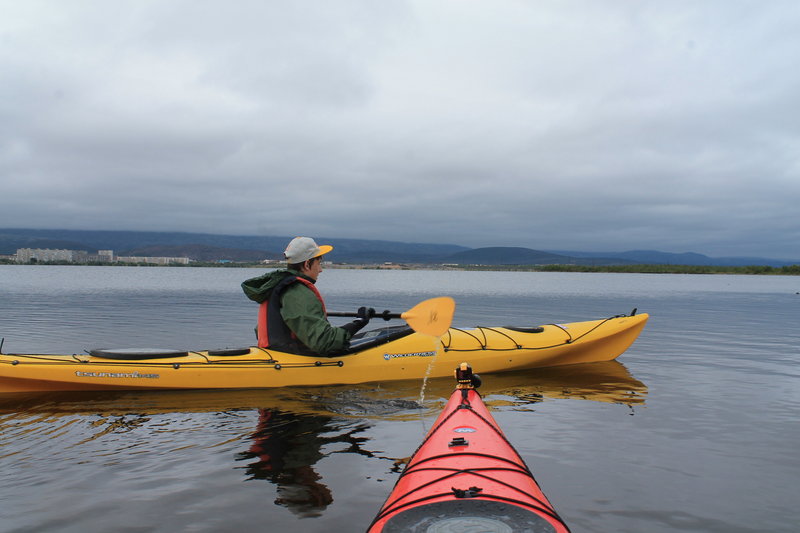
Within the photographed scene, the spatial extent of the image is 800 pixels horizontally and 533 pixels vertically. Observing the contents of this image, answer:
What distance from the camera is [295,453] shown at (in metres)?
5.31

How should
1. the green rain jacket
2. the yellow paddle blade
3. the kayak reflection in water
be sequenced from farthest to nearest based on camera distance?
the green rain jacket → the yellow paddle blade → the kayak reflection in water

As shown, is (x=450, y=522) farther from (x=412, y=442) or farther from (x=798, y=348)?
(x=798, y=348)

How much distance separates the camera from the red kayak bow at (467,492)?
9.35 feet

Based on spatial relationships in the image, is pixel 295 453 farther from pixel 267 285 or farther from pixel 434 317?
pixel 267 285

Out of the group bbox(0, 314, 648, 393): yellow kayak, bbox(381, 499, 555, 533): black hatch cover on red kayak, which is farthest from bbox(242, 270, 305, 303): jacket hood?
bbox(381, 499, 555, 533): black hatch cover on red kayak

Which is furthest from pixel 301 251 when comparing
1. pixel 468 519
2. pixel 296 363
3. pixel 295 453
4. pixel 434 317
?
pixel 468 519

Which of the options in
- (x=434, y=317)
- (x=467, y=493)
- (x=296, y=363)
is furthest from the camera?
(x=296, y=363)

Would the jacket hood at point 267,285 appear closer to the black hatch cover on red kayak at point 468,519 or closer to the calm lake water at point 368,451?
the calm lake water at point 368,451

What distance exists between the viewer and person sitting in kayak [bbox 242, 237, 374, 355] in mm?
7227

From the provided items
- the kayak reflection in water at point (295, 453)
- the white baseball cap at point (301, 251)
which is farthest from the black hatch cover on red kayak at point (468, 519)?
A: the white baseball cap at point (301, 251)

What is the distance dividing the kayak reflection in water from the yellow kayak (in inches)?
39.8

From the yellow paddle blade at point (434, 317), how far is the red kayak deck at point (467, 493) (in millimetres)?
2771

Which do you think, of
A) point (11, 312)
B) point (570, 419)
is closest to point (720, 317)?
point (570, 419)

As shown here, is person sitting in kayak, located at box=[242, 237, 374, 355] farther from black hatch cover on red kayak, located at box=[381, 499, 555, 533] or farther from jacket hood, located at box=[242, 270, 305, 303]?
black hatch cover on red kayak, located at box=[381, 499, 555, 533]
